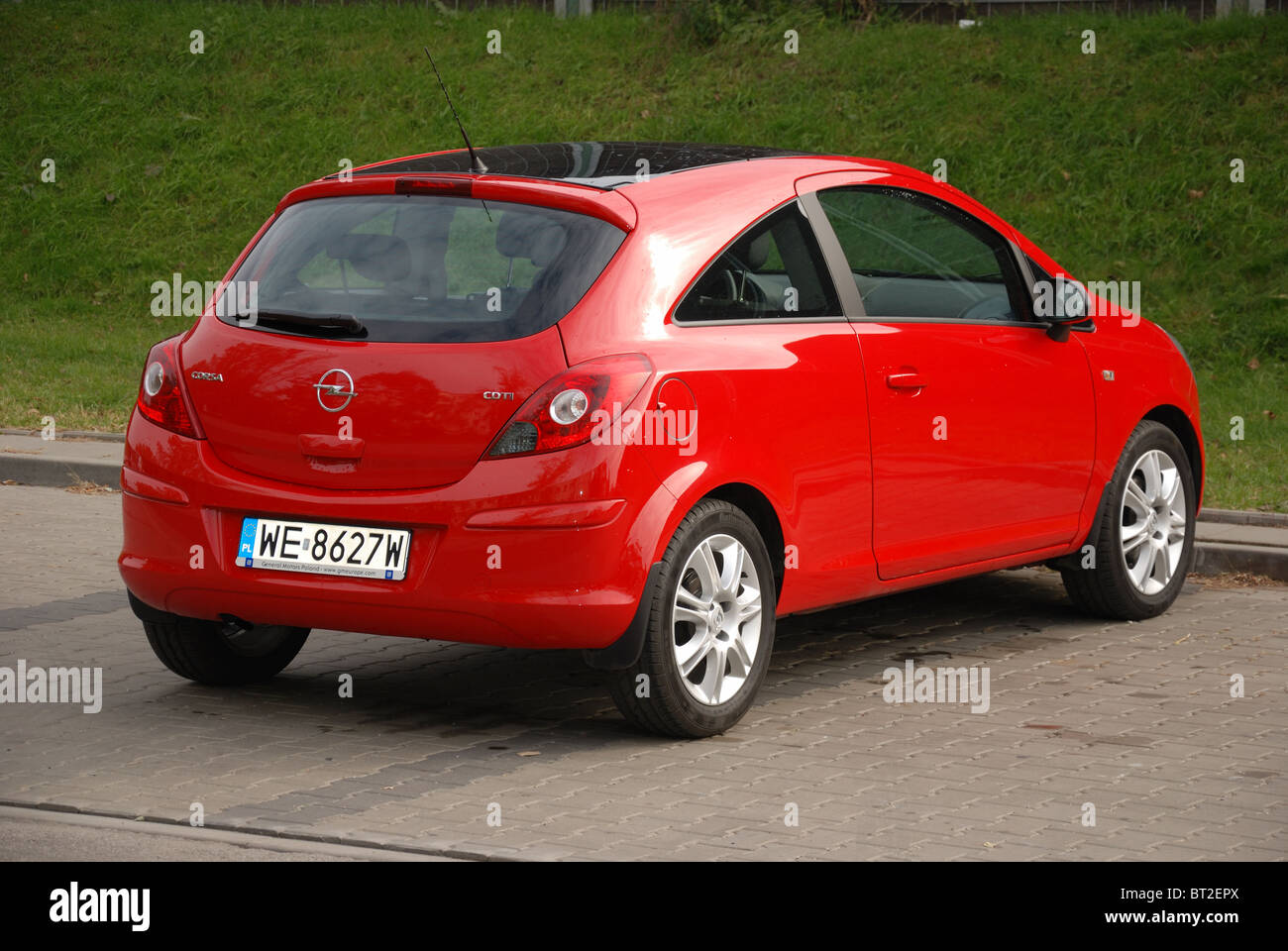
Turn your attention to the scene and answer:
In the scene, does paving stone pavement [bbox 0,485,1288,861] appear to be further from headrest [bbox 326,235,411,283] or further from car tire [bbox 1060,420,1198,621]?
headrest [bbox 326,235,411,283]

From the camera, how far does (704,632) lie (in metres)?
5.77

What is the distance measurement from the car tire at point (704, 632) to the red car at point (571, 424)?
10 millimetres

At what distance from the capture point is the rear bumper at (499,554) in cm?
536

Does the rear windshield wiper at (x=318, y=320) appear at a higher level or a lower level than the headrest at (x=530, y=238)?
lower

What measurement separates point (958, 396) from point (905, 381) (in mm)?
321

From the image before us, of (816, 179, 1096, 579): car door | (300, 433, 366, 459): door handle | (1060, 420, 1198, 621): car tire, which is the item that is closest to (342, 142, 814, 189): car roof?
(816, 179, 1096, 579): car door

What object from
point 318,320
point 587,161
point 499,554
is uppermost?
point 587,161

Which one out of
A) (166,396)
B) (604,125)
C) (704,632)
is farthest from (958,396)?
(604,125)

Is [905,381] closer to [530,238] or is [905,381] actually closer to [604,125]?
[530,238]

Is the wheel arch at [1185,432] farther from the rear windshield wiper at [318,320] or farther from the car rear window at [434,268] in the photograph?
the rear windshield wiper at [318,320]

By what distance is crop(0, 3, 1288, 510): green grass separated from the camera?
14.5 metres

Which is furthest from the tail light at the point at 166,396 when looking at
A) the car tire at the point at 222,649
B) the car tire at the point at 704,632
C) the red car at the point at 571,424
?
the car tire at the point at 704,632

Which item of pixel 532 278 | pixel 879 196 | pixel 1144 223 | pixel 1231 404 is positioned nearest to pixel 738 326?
pixel 532 278

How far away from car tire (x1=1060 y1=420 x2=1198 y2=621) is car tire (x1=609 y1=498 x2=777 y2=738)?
87.5 inches
